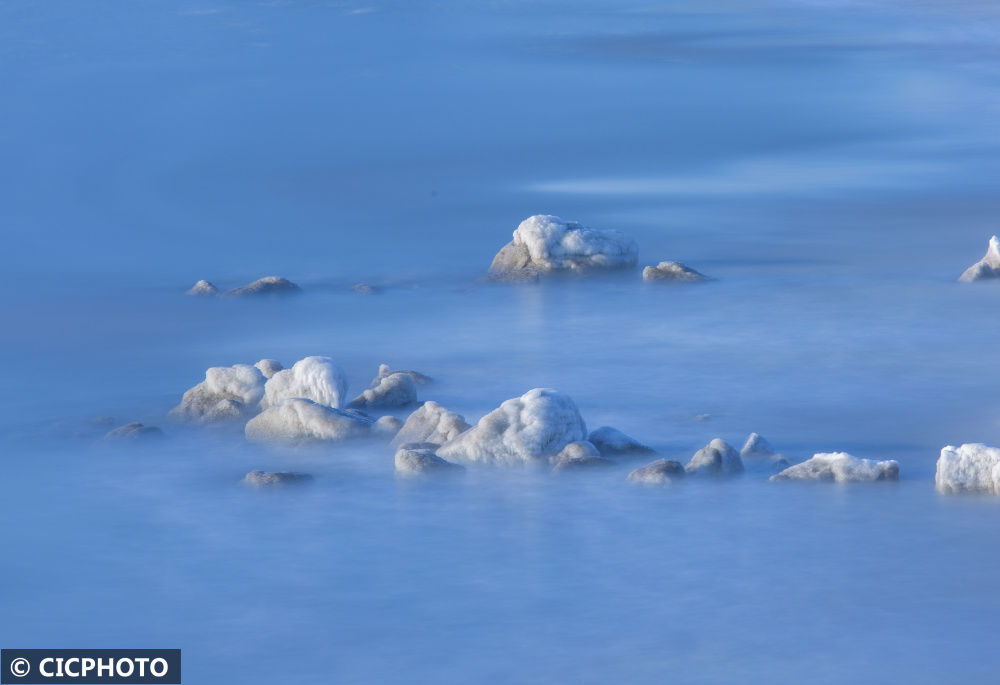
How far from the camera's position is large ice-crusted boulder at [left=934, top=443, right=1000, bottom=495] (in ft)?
17.1

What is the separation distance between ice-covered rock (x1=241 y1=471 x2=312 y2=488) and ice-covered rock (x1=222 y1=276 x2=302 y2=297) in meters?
3.34

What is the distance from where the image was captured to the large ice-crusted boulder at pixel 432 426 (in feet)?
18.9

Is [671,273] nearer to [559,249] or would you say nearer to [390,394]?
[559,249]

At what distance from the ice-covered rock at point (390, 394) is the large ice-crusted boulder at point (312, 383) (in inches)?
6.5

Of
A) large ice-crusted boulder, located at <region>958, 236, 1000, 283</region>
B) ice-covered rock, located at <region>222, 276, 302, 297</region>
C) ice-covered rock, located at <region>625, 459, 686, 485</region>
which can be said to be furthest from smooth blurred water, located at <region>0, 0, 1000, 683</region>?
large ice-crusted boulder, located at <region>958, 236, 1000, 283</region>

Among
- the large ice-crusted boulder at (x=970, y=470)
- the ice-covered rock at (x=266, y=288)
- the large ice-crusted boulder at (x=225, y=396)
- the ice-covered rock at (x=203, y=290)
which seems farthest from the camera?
the ice-covered rock at (x=203, y=290)

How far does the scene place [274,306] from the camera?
28.3ft

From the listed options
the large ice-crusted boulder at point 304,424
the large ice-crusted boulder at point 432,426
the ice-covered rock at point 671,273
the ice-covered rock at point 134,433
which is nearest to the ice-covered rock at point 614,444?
the large ice-crusted boulder at point 432,426

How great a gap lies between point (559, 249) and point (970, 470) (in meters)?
4.14

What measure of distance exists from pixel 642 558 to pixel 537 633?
23.8 inches

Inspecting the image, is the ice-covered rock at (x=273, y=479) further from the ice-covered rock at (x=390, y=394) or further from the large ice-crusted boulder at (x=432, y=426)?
the ice-covered rock at (x=390, y=394)

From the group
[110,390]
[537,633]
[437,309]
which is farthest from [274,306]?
[537,633]

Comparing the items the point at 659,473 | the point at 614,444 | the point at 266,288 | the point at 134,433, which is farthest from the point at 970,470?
the point at 266,288

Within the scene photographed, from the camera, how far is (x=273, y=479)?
5512 mm
